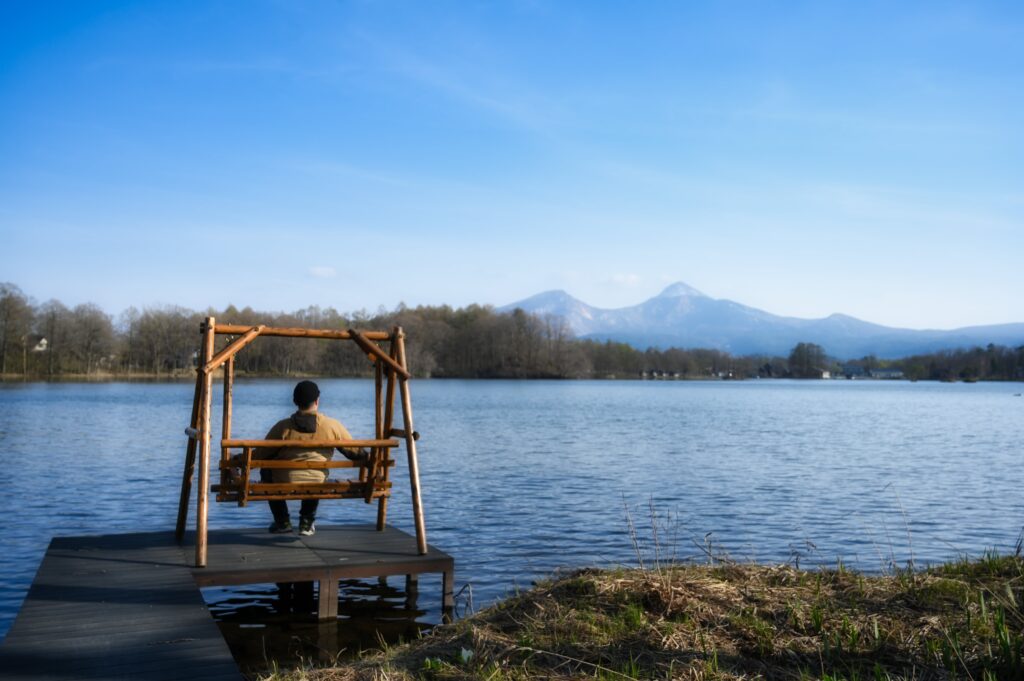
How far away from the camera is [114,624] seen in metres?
6.98

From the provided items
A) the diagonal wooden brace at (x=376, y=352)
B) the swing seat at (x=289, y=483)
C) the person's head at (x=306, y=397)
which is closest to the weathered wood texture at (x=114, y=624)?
the swing seat at (x=289, y=483)

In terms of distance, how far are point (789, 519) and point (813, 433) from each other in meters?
28.1

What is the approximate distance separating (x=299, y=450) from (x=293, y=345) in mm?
121830

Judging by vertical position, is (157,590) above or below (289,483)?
below

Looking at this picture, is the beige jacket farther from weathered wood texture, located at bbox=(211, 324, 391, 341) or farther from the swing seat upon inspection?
weathered wood texture, located at bbox=(211, 324, 391, 341)

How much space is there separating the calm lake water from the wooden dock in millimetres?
868

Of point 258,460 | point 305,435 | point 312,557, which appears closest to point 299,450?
point 305,435

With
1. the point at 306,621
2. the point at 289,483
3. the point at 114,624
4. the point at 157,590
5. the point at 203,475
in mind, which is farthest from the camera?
the point at 306,621

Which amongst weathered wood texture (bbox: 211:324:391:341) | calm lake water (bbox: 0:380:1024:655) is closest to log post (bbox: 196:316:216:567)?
weathered wood texture (bbox: 211:324:391:341)

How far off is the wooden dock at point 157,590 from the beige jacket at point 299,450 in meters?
Answer: 0.88

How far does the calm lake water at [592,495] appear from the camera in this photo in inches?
544

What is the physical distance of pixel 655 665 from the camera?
507 centimetres

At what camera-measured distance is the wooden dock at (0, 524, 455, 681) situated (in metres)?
6.07

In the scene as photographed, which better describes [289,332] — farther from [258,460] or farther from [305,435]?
[258,460]
